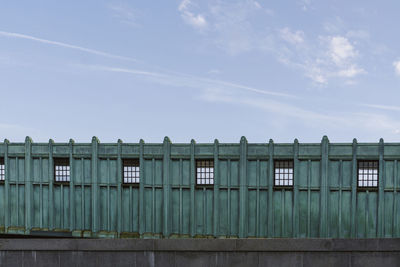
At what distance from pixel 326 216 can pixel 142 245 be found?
36.3ft

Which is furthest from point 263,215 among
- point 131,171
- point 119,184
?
point 119,184

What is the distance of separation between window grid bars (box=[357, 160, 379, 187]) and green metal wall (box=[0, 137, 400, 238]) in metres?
0.38

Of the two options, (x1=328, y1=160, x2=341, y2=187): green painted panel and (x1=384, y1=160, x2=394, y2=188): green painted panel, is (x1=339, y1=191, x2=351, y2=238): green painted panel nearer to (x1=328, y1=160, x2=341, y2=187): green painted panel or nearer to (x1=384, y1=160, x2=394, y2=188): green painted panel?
(x1=328, y1=160, x2=341, y2=187): green painted panel

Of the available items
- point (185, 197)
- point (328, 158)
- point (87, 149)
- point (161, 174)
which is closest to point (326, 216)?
point (328, 158)

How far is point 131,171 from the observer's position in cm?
1730

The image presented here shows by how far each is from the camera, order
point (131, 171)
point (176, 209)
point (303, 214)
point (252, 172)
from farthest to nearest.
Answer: point (131, 171)
point (176, 209)
point (252, 172)
point (303, 214)

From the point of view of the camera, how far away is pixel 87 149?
57.9ft

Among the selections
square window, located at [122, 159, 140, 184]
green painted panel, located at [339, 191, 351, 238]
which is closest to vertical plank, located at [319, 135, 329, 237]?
green painted panel, located at [339, 191, 351, 238]

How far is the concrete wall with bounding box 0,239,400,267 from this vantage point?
9500 millimetres

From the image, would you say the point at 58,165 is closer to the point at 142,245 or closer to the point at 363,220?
the point at 142,245

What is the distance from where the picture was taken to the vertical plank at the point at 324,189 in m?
15.6

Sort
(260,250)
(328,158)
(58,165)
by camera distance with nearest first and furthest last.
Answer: (260,250), (328,158), (58,165)

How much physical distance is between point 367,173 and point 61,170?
1861 cm

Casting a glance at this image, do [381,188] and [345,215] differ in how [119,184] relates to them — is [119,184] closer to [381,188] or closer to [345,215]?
[345,215]
